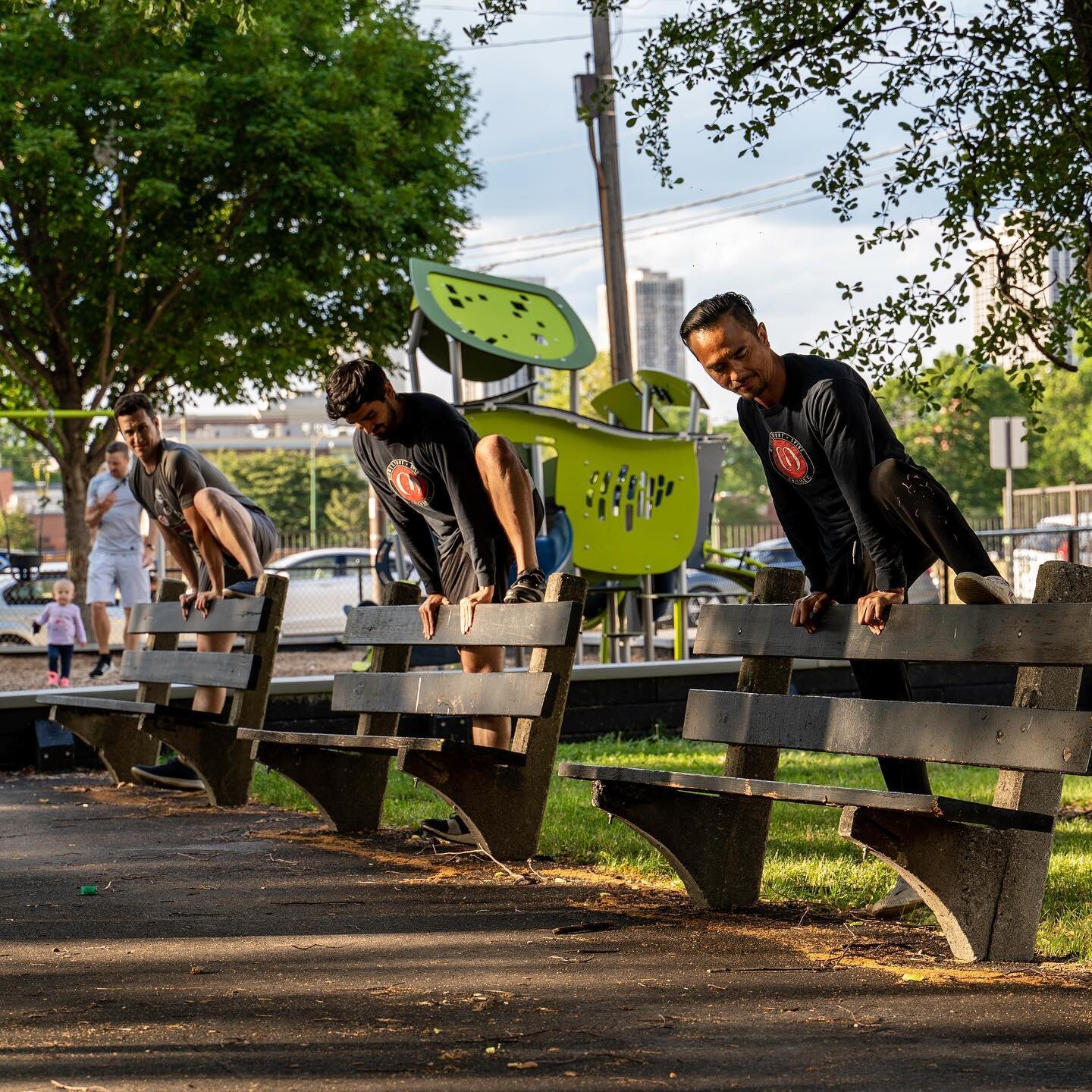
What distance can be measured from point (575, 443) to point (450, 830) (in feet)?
21.4

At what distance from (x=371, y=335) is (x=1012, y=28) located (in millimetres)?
16417

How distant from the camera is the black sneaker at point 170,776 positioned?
26.3ft

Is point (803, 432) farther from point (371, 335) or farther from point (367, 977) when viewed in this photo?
point (371, 335)

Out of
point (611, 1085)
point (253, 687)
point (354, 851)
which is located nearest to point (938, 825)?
point (611, 1085)

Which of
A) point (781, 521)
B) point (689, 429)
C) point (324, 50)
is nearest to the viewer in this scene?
point (781, 521)

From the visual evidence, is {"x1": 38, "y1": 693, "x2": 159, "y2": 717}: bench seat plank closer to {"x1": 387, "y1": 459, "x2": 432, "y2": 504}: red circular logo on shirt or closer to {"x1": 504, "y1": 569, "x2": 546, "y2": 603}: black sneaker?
{"x1": 387, "y1": 459, "x2": 432, "y2": 504}: red circular logo on shirt

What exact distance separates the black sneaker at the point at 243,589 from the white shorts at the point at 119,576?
24.3ft

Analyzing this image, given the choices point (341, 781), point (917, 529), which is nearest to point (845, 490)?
point (917, 529)

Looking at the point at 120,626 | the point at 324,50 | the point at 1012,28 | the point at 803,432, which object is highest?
the point at 324,50

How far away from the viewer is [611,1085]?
9.43ft

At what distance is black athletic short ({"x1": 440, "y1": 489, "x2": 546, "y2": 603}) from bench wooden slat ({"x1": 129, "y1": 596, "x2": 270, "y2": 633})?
122 centimetres

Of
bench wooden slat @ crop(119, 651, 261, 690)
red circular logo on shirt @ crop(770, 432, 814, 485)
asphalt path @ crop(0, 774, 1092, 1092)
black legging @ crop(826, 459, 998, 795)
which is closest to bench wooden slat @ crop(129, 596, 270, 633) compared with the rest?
bench wooden slat @ crop(119, 651, 261, 690)

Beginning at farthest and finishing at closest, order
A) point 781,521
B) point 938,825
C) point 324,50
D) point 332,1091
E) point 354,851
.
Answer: point 324,50 < point 354,851 < point 781,521 < point 938,825 < point 332,1091

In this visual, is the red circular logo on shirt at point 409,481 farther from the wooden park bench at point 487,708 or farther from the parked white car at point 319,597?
the parked white car at point 319,597
